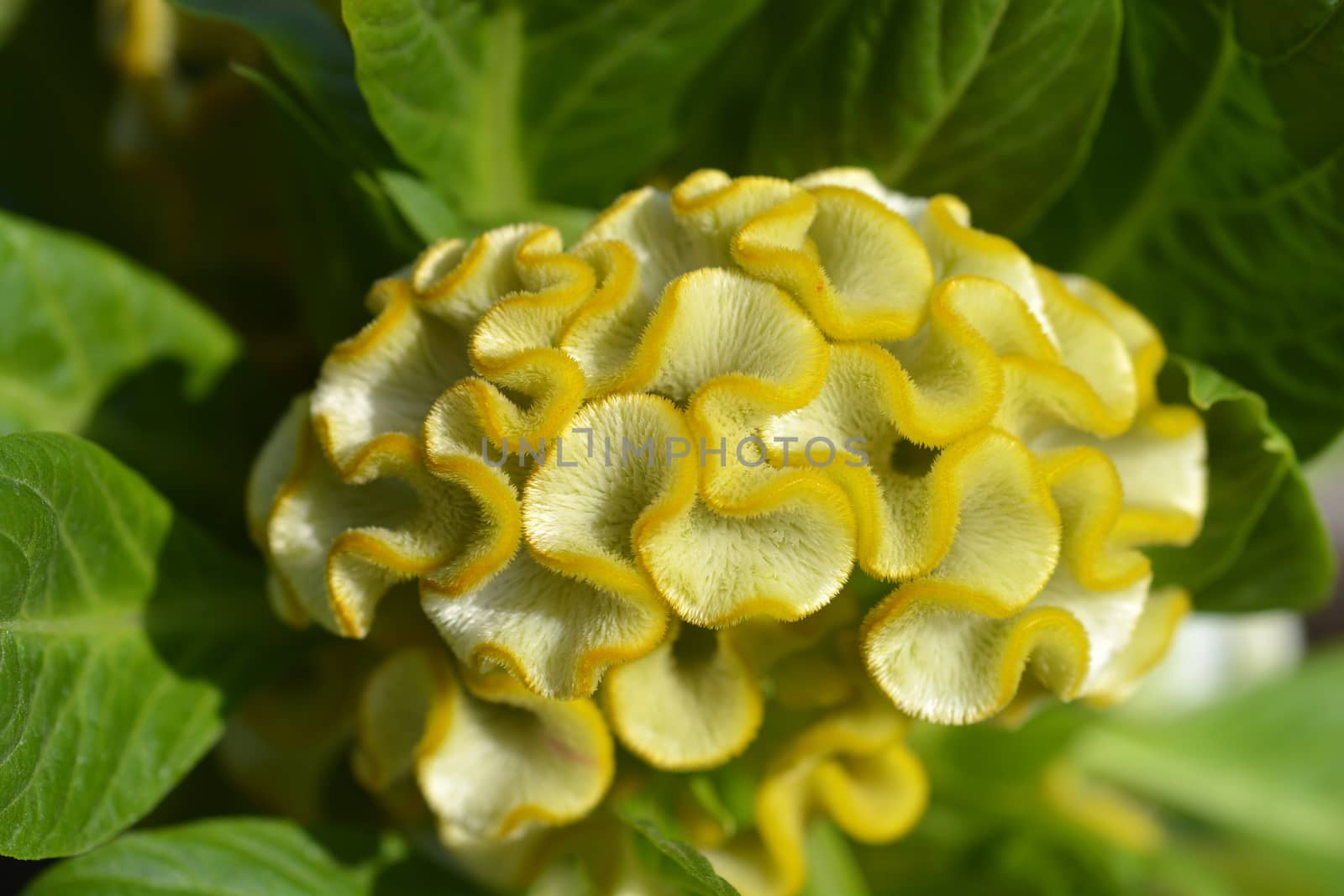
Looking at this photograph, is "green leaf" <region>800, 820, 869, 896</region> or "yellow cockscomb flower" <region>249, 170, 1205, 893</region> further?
"green leaf" <region>800, 820, 869, 896</region>

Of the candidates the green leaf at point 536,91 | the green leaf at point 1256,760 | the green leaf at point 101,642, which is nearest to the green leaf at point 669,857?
the green leaf at point 101,642

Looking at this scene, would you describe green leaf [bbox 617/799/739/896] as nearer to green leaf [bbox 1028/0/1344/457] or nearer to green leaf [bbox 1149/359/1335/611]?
green leaf [bbox 1149/359/1335/611]

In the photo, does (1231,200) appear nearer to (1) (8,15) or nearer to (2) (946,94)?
(2) (946,94)

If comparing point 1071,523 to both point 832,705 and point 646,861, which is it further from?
point 646,861

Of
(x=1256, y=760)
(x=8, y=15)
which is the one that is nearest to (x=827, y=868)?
(x=1256, y=760)

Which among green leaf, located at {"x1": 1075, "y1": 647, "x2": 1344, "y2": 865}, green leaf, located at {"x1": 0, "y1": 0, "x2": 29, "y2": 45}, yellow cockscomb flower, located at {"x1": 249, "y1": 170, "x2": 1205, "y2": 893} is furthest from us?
green leaf, located at {"x1": 1075, "y1": 647, "x2": 1344, "y2": 865}

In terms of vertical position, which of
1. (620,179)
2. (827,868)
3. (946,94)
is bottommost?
(827,868)

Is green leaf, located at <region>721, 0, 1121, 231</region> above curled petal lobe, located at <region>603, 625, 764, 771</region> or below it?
above

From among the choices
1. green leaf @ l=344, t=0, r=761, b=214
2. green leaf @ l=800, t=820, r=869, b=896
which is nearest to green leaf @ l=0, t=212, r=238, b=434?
green leaf @ l=344, t=0, r=761, b=214
